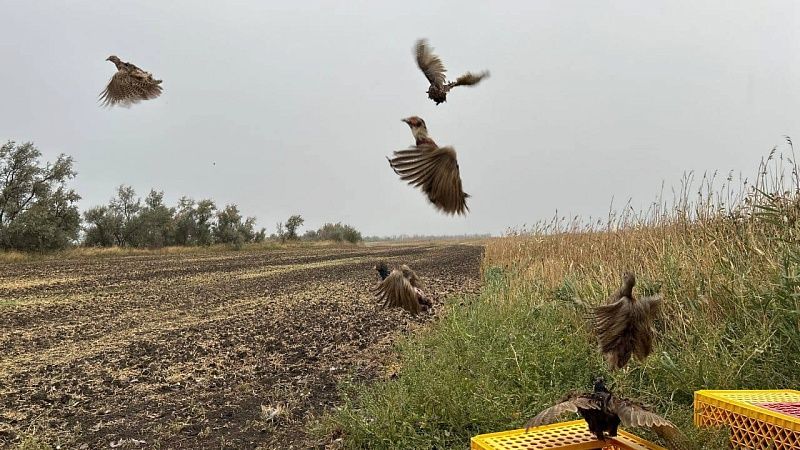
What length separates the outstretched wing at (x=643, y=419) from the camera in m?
1.38

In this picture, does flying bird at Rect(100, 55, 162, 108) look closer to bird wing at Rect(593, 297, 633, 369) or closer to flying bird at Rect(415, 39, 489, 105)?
flying bird at Rect(415, 39, 489, 105)

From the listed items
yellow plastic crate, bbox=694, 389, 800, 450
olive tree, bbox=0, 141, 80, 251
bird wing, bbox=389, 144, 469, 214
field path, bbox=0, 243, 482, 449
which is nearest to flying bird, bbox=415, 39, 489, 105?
bird wing, bbox=389, 144, 469, 214

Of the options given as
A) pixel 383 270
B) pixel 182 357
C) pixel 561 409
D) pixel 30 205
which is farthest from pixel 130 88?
pixel 30 205

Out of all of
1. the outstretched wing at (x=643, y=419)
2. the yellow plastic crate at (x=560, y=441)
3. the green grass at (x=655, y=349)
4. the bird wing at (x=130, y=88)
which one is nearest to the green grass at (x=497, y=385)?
the green grass at (x=655, y=349)

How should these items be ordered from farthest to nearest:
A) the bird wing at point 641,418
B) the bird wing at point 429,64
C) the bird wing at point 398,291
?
the bird wing at point 398,291 < the bird wing at point 641,418 < the bird wing at point 429,64

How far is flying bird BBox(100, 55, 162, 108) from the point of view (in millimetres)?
1571

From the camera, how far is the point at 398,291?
A: 5.49ft

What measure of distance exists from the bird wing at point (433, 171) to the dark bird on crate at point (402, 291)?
0.67 meters

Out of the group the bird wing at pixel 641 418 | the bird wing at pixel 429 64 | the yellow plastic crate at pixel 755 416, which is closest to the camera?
the bird wing at pixel 429 64

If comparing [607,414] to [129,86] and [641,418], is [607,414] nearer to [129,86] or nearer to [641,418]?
[641,418]

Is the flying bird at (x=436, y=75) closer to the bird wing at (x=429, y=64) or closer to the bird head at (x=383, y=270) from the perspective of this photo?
the bird wing at (x=429, y=64)

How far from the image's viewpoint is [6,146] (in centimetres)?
2102

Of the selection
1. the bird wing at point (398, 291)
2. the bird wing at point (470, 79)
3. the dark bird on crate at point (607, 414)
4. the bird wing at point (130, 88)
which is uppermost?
the bird wing at point (130, 88)

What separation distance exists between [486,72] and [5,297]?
1293 centimetres
